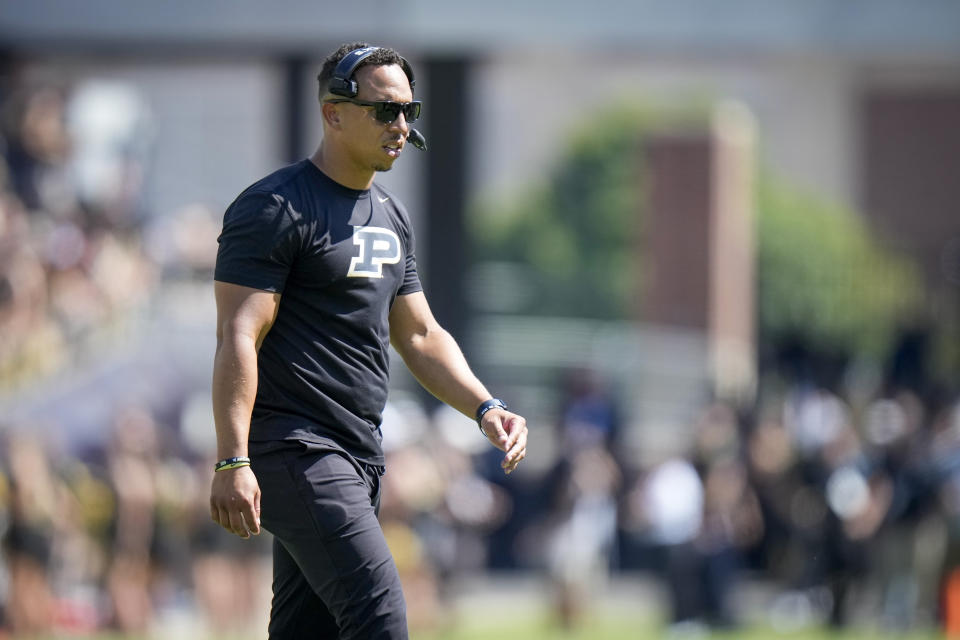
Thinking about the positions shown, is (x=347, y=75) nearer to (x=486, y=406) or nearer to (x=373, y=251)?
(x=373, y=251)

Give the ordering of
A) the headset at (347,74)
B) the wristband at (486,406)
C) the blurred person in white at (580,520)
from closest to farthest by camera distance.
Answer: the headset at (347,74), the wristband at (486,406), the blurred person in white at (580,520)

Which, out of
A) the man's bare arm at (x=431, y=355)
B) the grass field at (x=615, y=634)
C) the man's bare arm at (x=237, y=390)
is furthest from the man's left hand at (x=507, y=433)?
the grass field at (x=615, y=634)

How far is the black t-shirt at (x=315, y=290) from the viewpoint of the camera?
15.3 feet

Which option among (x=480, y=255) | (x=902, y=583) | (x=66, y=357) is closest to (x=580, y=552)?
(x=902, y=583)

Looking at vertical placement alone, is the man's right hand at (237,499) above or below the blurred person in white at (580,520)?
above

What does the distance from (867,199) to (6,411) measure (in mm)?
33342

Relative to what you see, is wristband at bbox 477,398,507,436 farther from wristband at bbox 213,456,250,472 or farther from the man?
wristband at bbox 213,456,250,472

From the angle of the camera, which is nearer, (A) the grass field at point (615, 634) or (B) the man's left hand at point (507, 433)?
(B) the man's left hand at point (507, 433)

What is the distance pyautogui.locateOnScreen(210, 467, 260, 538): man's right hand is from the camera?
4.45 metres

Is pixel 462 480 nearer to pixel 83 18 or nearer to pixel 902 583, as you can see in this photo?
pixel 902 583

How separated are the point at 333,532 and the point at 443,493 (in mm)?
10060

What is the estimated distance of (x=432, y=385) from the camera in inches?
206

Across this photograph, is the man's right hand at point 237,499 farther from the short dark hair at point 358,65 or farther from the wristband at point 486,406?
the short dark hair at point 358,65

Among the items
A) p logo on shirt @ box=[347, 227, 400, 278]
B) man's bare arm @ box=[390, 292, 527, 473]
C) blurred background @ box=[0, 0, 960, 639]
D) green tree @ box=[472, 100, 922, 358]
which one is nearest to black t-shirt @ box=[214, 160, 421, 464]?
p logo on shirt @ box=[347, 227, 400, 278]
